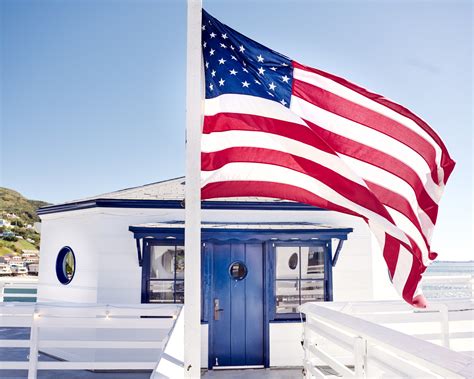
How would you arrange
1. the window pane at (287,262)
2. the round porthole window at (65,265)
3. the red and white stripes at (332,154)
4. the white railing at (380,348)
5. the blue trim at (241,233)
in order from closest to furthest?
the white railing at (380,348) < the red and white stripes at (332,154) < the blue trim at (241,233) < the window pane at (287,262) < the round porthole window at (65,265)

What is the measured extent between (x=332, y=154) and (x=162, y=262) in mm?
5429

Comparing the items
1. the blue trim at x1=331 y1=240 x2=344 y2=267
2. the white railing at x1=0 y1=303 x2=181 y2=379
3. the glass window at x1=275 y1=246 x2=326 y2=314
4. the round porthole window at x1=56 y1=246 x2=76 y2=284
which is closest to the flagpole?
the white railing at x1=0 y1=303 x2=181 y2=379

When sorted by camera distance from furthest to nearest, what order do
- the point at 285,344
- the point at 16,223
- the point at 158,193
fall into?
the point at 16,223
the point at 158,193
the point at 285,344

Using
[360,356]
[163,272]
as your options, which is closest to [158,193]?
[163,272]

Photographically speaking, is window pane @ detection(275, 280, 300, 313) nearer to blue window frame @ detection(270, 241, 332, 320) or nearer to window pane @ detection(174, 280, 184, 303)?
blue window frame @ detection(270, 241, 332, 320)

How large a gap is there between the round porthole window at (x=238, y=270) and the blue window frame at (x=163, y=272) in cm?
89

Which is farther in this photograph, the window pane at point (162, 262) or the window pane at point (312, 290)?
the window pane at point (312, 290)

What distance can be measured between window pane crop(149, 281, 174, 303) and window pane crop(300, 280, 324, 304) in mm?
2351

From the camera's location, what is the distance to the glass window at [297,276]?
332 inches

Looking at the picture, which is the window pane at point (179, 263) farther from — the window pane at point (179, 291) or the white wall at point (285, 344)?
the white wall at point (285, 344)

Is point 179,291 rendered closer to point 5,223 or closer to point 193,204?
point 193,204

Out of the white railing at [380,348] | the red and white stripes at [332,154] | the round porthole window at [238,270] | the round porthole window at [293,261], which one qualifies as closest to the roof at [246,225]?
the round porthole window at [293,261]

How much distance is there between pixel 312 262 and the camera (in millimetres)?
8586

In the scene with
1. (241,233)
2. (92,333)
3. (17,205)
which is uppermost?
(17,205)
